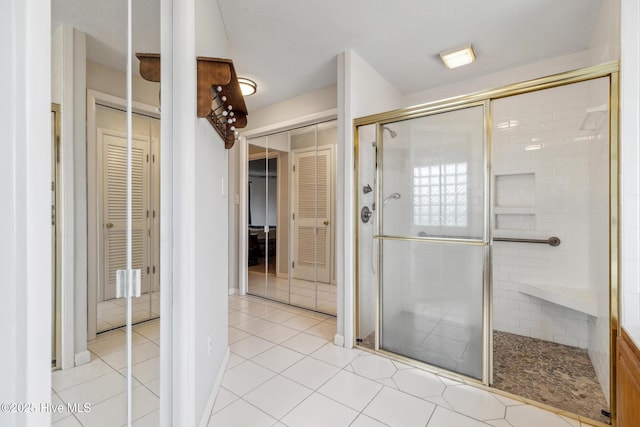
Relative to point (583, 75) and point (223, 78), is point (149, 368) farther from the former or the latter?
point (583, 75)

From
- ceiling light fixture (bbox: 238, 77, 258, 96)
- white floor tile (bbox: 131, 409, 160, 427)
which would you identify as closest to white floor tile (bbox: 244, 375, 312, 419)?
white floor tile (bbox: 131, 409, 160, 427)

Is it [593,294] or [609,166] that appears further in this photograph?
[593,294]

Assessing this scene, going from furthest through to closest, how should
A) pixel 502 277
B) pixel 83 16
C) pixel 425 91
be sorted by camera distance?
pixel 425 91
pixel 502 277
pixel 83 16

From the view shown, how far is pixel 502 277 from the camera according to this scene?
277cm

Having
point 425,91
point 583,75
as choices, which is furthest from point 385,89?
point 583,75

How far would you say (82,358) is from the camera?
2.69 ft

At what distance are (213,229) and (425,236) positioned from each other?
5.12ft

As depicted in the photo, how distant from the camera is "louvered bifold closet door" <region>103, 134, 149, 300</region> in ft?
3.14

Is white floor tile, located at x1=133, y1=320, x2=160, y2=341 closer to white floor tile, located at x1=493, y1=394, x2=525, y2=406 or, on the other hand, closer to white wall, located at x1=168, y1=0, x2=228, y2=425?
white wall, located at x1=168, y1=0, x2=228, y2=425

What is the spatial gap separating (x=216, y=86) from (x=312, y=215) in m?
2.30

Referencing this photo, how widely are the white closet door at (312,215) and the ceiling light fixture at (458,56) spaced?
5.13 feet

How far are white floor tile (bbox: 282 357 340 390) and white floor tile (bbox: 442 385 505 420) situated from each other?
778mm

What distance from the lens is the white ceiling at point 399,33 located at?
196 cm

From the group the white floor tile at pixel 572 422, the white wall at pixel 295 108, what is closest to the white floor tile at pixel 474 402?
the white floor tile at pixel 572 422
